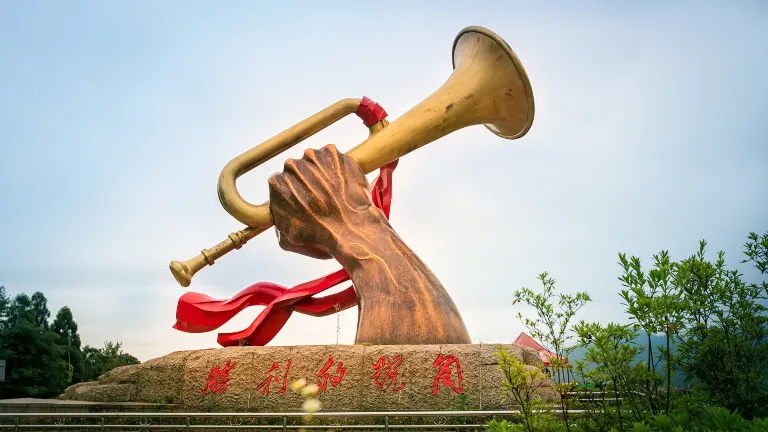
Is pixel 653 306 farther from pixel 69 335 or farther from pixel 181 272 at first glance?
pixel 69 335

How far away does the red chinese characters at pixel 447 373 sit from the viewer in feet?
20.4

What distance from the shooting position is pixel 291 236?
7.83 m

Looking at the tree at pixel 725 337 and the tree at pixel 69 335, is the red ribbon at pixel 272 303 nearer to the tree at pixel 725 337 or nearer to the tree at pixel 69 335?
the tree at pixel 725 337

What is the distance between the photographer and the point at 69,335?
2525 cm

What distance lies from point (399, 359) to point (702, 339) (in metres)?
3.93

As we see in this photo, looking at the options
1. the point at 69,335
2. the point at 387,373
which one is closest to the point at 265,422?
the point at 387,373

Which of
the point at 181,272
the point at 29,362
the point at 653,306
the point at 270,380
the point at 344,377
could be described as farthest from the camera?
the point at 29,362

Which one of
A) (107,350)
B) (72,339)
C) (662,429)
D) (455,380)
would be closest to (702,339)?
(662,429)

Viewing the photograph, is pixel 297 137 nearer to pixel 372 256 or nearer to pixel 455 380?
pixel 372 256

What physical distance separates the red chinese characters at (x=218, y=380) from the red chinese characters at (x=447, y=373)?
93.7 inches

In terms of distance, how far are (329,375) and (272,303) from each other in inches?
70.6

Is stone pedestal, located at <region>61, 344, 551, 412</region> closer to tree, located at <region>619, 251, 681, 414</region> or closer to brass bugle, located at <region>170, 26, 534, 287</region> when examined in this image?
brass bugle, located at <region>170, 26, 534, 287</region>

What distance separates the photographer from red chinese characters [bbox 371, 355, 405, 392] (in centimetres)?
632

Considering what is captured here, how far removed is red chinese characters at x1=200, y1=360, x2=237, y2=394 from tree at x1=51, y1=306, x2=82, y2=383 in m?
20.1
